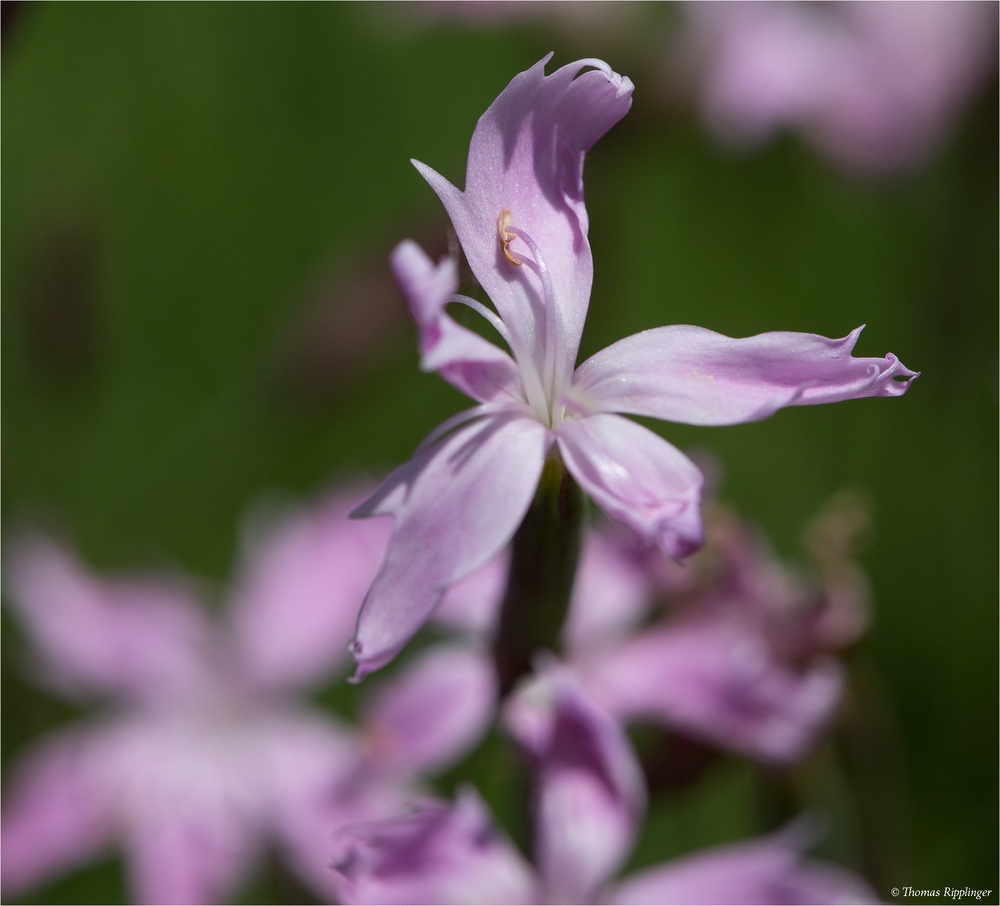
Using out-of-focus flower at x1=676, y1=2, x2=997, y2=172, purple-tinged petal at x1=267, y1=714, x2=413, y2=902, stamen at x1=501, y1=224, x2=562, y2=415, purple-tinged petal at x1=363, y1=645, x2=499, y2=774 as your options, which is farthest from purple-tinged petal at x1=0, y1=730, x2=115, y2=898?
out-of-focus flower at x1=676, y1=2, x2=997, y2=172

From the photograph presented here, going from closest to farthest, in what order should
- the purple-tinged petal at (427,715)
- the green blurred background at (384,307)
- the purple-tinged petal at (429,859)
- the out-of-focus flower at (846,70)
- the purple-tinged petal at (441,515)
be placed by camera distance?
the purple-tinged petal at (441,515), the purple-tinged petal at (429,859), the purple-tinged petal at (427,715), the green blurred background at (384,307), the out-of-focus flower at (846,70)

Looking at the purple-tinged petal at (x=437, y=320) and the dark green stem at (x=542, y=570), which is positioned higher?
the purple-tinged petal at (x=437, y=320)

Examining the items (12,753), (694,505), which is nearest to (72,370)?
(12,753)

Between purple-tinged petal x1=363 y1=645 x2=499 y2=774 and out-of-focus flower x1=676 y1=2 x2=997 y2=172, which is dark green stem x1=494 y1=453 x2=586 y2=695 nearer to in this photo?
purple-tinged petal x1=363 y1=645 x2=499 y2=774

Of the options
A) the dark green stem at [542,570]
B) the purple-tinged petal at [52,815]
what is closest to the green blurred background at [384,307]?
the purple-tinged petal at [52,815]

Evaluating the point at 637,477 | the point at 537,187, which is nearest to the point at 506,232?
the point at 537,187

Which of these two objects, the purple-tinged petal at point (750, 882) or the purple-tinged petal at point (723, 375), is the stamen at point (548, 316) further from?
the purple-tinged petal at point (750, 882)

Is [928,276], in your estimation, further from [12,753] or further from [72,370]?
[12,753]

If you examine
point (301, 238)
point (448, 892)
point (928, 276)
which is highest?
point (301, 238)
